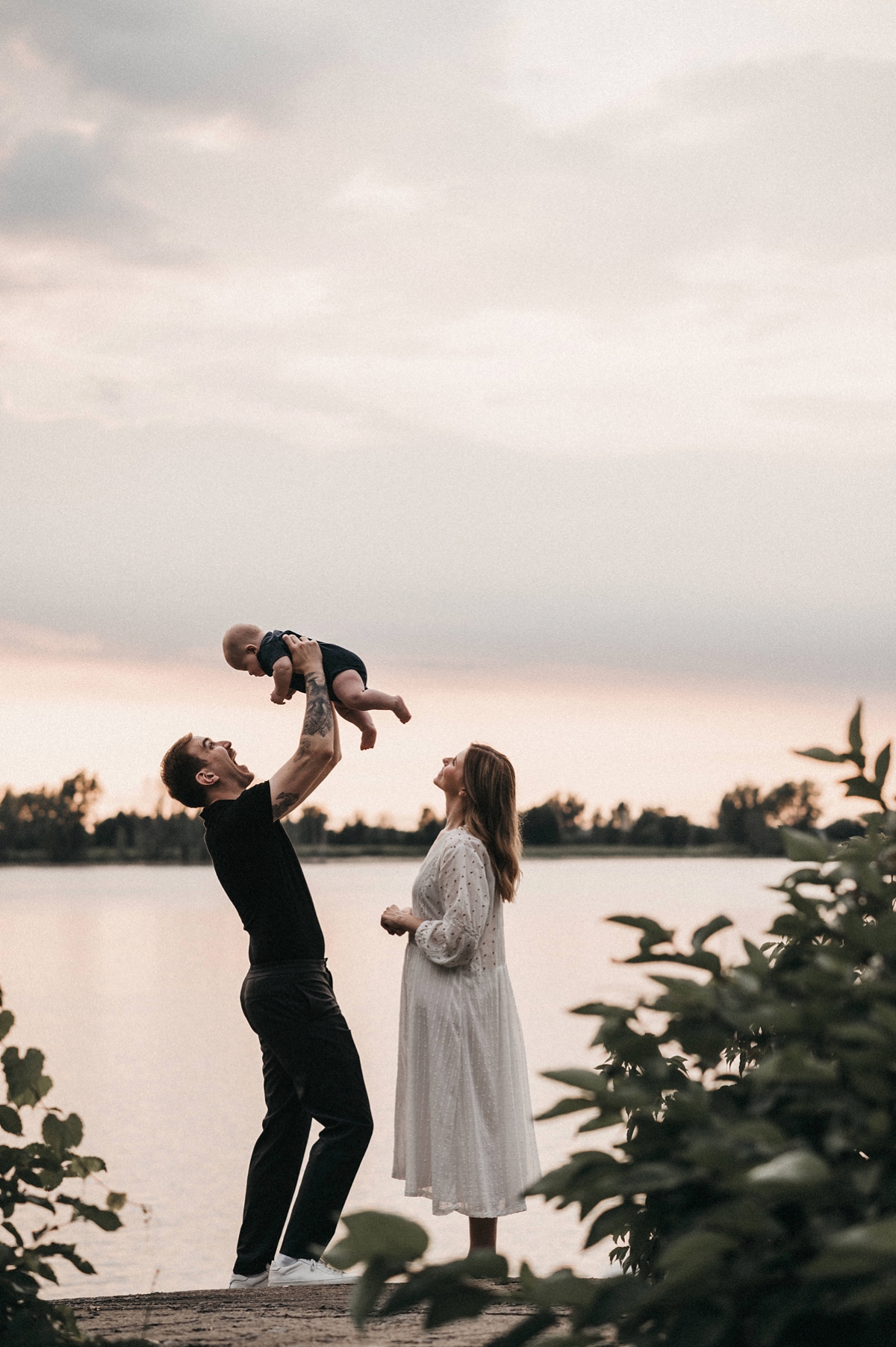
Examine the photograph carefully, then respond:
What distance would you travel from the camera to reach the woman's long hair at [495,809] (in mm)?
5395

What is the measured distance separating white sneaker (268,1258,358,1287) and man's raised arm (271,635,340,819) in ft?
5.05

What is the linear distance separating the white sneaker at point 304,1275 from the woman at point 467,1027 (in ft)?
1.86

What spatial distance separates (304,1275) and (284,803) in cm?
161

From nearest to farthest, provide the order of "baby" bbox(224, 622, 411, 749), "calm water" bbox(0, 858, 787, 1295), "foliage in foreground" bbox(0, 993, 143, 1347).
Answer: "foliage in foreground" bbox(0, 993, 143, 1347)
"baby" bbox(224, 622, 411, 749)
"calm water" bbox(0, 858, 787, 1295)

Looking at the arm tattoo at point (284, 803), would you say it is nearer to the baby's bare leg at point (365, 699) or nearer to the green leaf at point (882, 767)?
the baby's bare leg at point (365, 699)

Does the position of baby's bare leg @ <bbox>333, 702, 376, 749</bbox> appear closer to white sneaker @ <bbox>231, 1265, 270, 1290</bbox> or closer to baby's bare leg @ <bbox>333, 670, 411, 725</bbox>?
baby's bare leg @ <bbox>333, 670, 411, 725</bbox>

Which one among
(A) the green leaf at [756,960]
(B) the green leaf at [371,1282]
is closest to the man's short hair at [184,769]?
(A) the green leaf at [756,960]

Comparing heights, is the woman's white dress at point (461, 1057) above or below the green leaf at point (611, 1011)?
→ below

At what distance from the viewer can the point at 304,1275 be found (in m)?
4.72

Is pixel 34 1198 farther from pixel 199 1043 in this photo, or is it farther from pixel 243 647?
pixel 199 1043

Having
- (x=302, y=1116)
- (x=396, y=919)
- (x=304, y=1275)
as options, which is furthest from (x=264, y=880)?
(x=304, y=1275)

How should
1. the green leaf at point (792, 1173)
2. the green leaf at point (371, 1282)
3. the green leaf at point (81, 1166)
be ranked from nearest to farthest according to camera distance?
the green leaf at point (792, 1173), the green leaf at point (371, 1282), the green leaf at point (81, 1166)

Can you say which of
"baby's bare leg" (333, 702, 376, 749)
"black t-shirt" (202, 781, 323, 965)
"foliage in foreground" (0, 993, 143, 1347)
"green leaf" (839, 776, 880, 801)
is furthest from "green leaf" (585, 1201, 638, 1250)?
"baby's bare leg" (333, 702, 376, 749)

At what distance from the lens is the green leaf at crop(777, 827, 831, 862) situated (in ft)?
6.61
